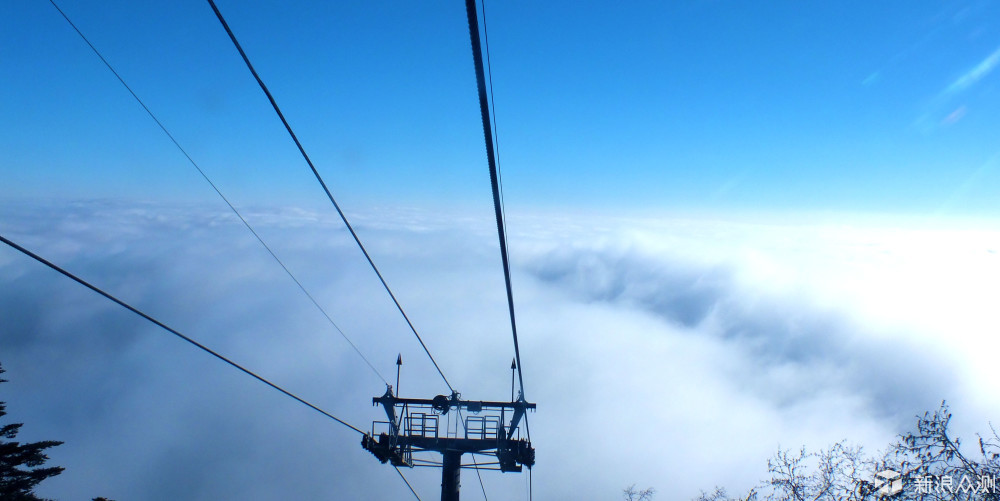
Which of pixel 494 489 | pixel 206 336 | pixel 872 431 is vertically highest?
pixel 206 336

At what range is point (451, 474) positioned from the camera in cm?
1302

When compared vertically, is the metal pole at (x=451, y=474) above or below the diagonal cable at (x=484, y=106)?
below

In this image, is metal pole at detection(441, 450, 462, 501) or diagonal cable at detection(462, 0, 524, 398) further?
metal pole at detection(441, 450, 462, 501)

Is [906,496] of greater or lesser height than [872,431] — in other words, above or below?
below

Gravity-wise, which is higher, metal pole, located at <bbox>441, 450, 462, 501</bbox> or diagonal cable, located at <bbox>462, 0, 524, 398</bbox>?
diagonal cable, located at <bbox>462, 0, 524, 398</bbox>

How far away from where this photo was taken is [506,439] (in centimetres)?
1355

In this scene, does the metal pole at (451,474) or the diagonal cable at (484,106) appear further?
the metal pole at (451,474)

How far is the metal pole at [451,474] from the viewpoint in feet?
42.5

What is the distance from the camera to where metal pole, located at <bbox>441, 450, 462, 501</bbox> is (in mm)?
12945

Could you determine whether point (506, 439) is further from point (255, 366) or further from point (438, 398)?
point (255, 366)

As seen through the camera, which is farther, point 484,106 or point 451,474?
point 451,474

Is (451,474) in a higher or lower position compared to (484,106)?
lower

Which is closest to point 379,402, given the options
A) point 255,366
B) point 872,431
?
point 255,366

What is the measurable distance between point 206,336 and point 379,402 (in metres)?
210
